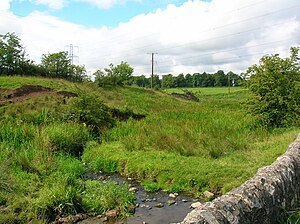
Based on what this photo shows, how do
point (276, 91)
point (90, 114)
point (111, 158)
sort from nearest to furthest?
point (111, 158), point (276, 91), point (90, 114)

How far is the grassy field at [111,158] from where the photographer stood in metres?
7.81

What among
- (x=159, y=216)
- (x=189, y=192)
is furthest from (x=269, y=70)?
(x=159, y=216)

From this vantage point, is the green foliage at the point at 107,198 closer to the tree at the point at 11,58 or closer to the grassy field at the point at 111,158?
the grassy field at the point at 111,158

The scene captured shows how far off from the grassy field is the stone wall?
2936 millimetres

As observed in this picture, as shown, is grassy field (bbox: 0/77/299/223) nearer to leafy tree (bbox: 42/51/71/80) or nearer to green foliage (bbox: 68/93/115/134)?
green foliage (bbox: 68/93/115/134)

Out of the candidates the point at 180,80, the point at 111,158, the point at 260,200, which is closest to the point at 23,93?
the point at 111,158

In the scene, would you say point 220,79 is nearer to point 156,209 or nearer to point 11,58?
point 11,58

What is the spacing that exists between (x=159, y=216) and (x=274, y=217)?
3298 millimetres

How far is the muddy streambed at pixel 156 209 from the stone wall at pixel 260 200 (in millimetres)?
2693

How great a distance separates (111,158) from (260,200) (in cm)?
794

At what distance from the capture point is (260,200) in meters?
4.29

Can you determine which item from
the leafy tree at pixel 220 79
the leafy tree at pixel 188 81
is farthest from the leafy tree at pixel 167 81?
the leafy tree at pixel 220 79

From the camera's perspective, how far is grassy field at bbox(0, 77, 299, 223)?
7.81 m

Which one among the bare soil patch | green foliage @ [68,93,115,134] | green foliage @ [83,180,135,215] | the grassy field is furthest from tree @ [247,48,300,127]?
the bare soil patch
